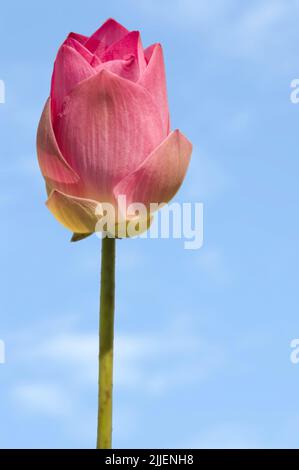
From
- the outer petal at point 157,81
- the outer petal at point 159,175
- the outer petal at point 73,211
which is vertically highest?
the outer petal at point 157,81

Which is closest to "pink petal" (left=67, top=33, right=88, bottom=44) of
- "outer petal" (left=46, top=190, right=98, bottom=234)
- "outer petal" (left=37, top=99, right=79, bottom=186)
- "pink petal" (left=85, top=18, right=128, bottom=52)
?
"pink petal" (left=85, top=18, right=128, bottom=52)

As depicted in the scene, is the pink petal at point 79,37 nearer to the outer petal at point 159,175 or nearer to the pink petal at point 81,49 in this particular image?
the pink petal at point 81,49

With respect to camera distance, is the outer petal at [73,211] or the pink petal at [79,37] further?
the pink petal at [79,37]

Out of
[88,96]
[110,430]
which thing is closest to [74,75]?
[88,96]

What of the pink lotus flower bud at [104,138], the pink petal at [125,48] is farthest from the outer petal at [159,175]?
the pink petal at [125,48]

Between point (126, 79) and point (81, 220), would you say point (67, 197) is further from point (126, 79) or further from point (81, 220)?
point (126, 79)

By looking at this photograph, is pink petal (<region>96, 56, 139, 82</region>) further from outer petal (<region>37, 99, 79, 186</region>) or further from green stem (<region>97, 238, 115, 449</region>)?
green stem (<region>97, 238, 115, 449</region>)
